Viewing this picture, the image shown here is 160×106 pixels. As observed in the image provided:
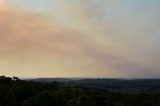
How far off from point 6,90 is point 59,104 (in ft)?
46.5

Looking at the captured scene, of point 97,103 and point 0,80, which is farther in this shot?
point 0,80

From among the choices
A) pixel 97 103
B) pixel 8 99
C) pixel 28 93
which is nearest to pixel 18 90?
pixel 28 93

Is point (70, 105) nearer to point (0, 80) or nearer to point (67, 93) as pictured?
point (67, 93)

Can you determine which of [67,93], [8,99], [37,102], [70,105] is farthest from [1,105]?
[67,93]

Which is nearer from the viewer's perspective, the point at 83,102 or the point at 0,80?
the point at 83,102

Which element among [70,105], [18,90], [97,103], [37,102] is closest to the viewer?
[37,102]

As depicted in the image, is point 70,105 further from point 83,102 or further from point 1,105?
point 1,105

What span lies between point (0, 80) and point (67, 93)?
17.9m

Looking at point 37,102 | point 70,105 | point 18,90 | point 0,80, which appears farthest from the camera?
point 0,80

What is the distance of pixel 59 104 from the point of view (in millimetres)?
74125

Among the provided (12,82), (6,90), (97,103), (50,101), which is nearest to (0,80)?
(12,82)

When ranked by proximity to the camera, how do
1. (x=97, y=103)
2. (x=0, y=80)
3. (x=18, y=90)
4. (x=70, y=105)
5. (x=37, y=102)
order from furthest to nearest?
1. (x=0, y=80)
2. (x=97, y=103)
3. (x=18, y=90)
4. (x=70, y=105)
5. (x=37, y=102)

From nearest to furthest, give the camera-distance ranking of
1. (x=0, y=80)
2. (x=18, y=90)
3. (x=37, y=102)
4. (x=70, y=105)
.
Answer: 1. (x=37, y=102)
2. (x=70, y=105)
3. (x=18, y=90)
4. (x=0, y=80)

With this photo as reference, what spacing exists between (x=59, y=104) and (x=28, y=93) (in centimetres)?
1107
